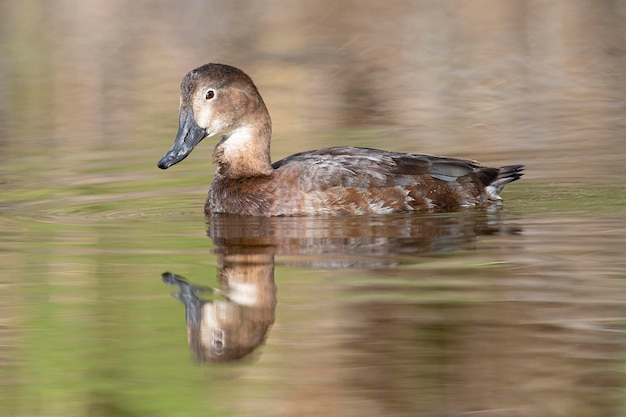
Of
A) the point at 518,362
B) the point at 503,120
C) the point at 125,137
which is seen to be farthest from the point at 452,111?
the point at 518,362

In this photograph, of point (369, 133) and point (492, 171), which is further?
point (369, 133)

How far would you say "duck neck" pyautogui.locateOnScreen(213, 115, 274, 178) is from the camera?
10500mm

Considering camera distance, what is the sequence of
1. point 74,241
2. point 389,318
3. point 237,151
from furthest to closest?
point 237,151
point 74,241
point 389,318

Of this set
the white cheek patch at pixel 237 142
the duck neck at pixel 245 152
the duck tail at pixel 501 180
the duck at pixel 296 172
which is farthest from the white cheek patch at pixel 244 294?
the duck tail at pixel 501 180

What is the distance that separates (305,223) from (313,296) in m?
2.53

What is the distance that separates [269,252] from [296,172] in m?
1.59

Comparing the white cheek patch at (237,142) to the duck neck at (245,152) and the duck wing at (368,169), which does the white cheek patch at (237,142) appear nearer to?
the duck neck at (245,152)

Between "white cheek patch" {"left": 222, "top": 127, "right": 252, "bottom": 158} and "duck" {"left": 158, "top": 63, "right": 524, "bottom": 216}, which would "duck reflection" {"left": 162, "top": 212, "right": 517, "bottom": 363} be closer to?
"duck" {"left": 158, "top": 63, "right": 524, "bottom": 216}

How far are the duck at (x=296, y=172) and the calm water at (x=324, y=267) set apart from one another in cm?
21

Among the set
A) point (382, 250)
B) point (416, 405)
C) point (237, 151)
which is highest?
point (237, 151)

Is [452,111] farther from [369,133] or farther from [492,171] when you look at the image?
[492,171]

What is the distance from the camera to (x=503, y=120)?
15375 millimetres

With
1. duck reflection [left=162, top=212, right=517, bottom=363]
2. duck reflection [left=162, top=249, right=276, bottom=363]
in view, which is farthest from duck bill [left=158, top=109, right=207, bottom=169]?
duck reflection [left=162, top=249, right=276, bottom=363]

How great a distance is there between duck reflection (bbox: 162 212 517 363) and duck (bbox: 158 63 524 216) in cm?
16
